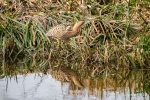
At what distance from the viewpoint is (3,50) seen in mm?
10641

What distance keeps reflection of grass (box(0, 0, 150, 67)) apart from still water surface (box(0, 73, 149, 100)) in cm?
145

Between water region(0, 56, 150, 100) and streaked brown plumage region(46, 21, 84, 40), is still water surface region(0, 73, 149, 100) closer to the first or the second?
water region(0, 56, 150, 100)

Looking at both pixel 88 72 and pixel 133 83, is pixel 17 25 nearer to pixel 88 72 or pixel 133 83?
pixel 88 72

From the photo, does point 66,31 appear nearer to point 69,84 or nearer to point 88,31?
point 88,31

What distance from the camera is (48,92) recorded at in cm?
828

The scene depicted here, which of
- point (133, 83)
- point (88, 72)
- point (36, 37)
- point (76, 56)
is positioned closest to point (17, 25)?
point (36, 37)

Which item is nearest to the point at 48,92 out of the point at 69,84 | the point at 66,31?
the point at 69,84

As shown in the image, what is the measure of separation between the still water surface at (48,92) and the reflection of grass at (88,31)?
145cm

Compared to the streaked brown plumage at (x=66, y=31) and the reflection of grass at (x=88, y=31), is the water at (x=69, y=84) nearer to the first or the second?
the reflection of grass at (x=88, y=31)

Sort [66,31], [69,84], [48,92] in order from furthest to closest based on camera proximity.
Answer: [66,31], [69,84], [48,92]

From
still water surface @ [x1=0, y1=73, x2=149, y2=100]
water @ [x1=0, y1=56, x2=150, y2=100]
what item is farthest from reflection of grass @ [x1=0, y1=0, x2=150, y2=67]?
still water surface @ [x1=0, y1=73, x2=149, y2=100]

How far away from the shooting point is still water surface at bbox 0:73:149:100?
314 inches

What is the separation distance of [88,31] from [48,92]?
279cm

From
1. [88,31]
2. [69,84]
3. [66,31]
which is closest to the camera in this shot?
[69,84]
